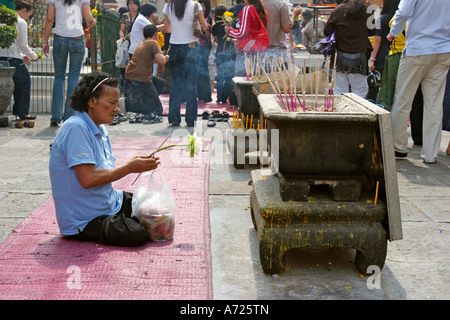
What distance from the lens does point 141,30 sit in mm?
→ 9328

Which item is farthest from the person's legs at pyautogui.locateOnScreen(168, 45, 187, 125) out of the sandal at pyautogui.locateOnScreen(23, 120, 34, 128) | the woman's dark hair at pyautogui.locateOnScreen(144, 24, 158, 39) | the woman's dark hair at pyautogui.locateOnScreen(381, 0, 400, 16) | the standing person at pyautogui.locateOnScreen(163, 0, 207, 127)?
the woman's dark hair at pyautogui.locateOnScreen(381, 0, 400, 16)

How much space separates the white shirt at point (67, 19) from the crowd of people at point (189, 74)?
13 mm

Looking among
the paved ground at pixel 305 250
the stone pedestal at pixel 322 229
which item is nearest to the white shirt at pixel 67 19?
the paved ground at pixel 305 250

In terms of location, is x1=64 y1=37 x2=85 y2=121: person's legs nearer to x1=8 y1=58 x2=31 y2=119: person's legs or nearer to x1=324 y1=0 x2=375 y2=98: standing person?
x1=8 y1=58 x2=31 y2=119: person's legs

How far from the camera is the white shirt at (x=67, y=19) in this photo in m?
7.51

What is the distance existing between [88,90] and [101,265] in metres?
1.05

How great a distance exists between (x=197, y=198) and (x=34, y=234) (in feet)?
4.48

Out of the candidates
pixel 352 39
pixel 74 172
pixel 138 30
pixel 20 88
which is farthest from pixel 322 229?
pixel 138 30

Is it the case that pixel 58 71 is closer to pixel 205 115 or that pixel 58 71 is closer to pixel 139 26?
pixel 139 26

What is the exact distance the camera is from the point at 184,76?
26.4 ft

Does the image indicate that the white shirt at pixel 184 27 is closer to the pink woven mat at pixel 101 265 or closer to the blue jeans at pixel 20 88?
the blue jeans at pixel 20 88
